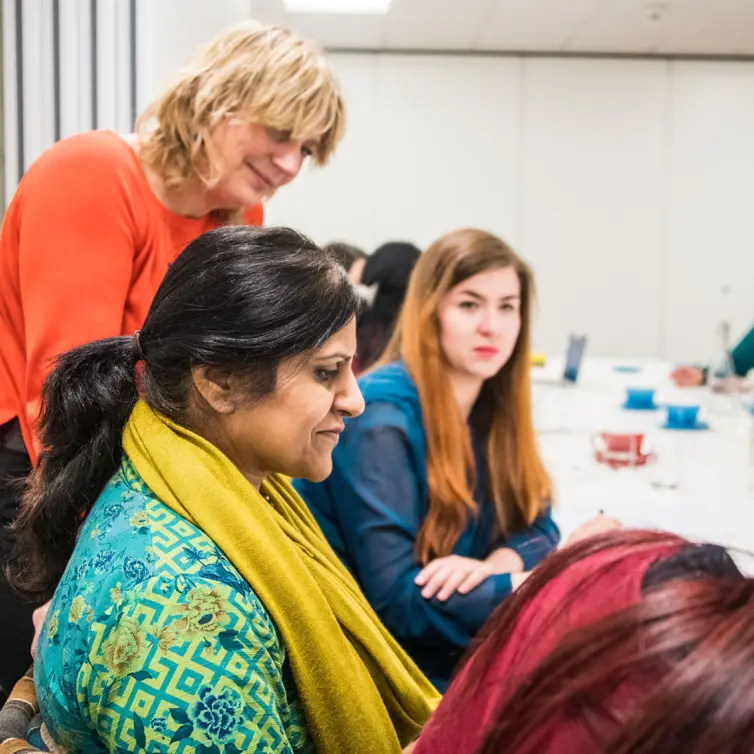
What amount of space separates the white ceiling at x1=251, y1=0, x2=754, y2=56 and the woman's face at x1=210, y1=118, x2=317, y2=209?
13.4 feet

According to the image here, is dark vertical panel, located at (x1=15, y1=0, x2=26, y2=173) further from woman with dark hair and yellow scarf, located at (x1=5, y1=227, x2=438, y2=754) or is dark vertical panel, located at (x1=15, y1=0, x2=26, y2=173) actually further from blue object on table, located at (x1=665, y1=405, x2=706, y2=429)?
blue object on table, located at (x1=665, y1=405, x2=706, y2=429)

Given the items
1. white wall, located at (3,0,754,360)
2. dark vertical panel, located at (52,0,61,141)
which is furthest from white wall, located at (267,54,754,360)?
dark vertical panel, located at (52,0,61,141)

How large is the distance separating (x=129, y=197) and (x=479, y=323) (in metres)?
0.67

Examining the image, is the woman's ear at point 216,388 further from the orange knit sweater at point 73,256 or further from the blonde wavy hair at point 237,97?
the blonde wavy hair at point 237,97

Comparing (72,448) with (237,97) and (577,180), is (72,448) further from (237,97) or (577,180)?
(577,180)

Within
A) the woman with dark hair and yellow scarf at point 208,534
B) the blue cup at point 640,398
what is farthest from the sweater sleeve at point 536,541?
the blue cup at point 640,398

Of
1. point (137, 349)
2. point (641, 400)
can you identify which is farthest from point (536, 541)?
point (641, 400)

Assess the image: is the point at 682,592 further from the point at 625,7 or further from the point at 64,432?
the point at 625,7

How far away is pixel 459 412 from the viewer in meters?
1.66

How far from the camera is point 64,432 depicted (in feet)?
3.29

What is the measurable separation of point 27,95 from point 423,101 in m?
4.45

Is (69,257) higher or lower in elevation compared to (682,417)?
higher

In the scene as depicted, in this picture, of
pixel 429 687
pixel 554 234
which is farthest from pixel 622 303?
pixel 429 687

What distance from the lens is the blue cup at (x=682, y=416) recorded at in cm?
306
